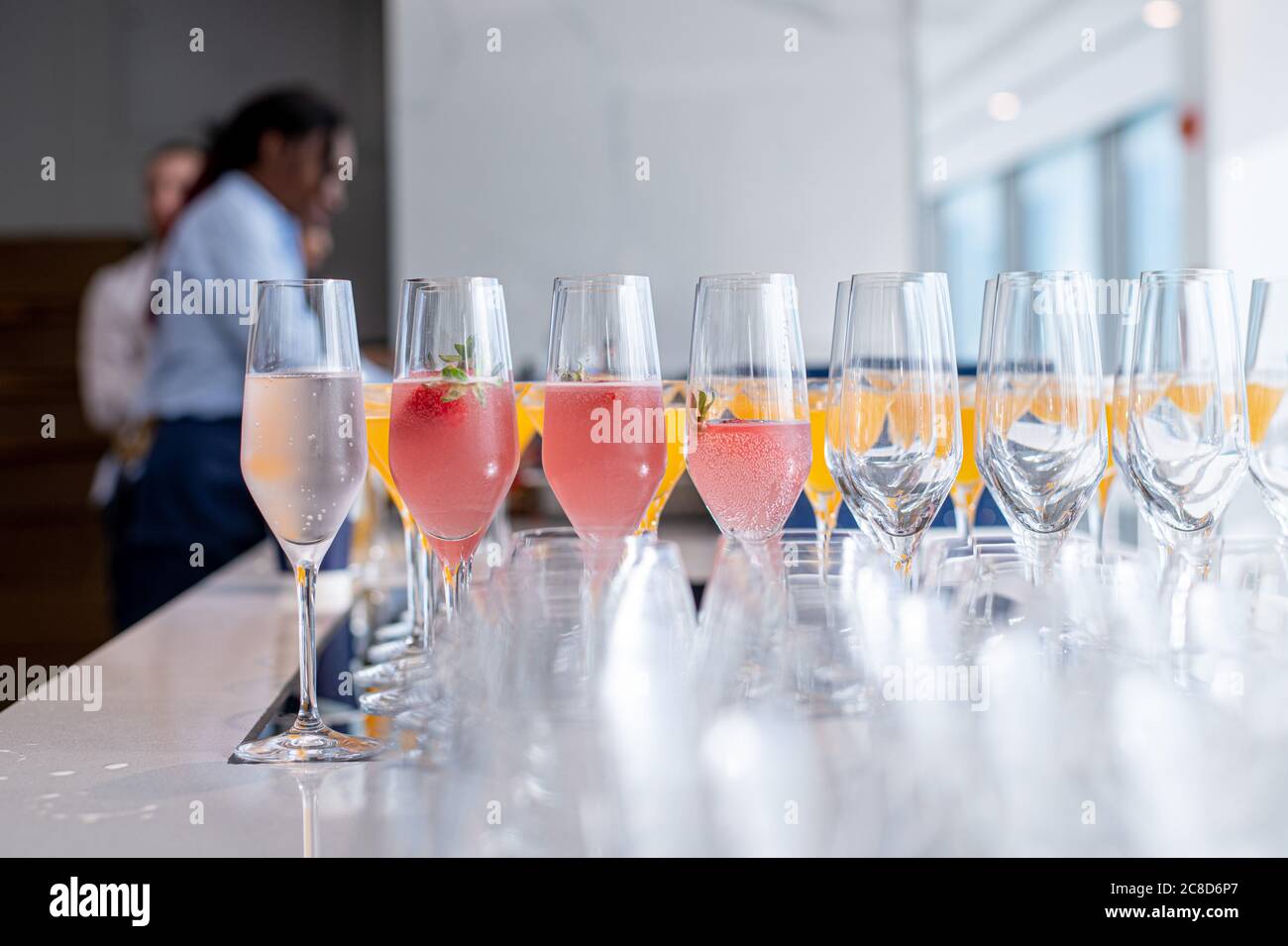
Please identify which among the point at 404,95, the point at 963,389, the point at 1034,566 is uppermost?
the point at 404,95

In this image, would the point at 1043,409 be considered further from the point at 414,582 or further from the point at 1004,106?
the point at 1004,106

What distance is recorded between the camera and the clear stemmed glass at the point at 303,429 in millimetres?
808

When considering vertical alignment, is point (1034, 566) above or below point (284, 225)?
below

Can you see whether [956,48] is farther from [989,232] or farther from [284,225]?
[284,225]

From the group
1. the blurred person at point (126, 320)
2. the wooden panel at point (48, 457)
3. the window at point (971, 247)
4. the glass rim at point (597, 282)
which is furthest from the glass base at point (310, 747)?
the window at point (971, 247)

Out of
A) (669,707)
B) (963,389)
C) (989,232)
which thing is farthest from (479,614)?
(989,232)

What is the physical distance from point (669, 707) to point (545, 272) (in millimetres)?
3907

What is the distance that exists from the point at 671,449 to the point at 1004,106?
5757 mm

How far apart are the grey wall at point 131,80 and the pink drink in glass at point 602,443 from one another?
A: 4157 mm

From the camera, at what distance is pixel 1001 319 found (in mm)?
886

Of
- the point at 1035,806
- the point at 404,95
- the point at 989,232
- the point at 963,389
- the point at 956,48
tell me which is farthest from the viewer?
the point at 989,232

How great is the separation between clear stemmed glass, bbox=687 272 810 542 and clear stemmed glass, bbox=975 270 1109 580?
14cm

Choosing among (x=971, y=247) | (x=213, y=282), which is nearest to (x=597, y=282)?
(x=213, y=282)

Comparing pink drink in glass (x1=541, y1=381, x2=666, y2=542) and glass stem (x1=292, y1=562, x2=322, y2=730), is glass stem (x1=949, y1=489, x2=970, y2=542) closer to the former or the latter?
pink drink in glass (x1=541, y1=381, x2=666, y2=542)
